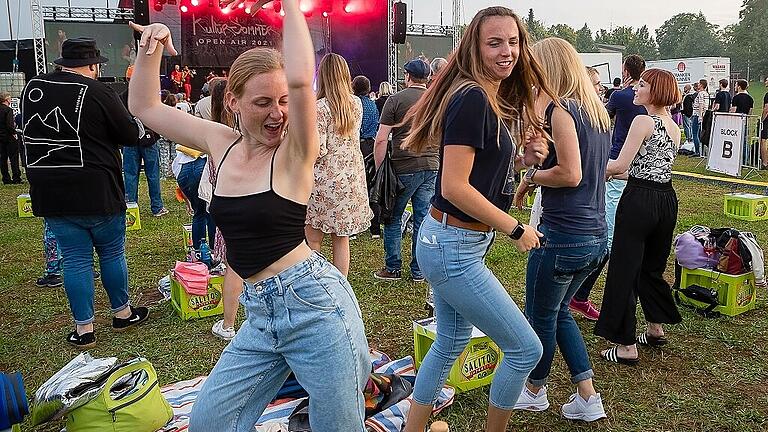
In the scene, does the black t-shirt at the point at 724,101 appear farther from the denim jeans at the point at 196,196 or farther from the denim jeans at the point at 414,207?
the denim jeans at the point at 196,196

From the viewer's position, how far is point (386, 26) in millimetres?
20312

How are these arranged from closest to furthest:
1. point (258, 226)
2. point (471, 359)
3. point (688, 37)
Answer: point (258, 226) → point (471, 359) → point (688, 37)

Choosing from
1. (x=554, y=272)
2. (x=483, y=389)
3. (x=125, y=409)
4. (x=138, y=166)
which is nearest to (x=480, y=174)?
(x=554, y=272)

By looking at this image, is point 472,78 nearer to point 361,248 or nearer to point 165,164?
point 361,248

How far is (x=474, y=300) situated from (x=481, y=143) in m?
0.57

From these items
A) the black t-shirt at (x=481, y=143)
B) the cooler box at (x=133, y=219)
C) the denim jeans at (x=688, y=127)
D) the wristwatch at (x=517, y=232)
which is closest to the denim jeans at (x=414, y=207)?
the black t-shirt at (x=481, y=143)

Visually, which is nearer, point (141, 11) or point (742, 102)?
point (742, 102)

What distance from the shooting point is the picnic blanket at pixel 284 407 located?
3102 millimetres

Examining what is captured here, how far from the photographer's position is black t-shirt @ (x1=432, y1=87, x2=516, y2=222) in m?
2.26

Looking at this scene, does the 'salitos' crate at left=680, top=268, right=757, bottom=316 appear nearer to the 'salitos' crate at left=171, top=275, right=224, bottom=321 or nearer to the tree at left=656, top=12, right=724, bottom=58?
the 'salitos' crate at left=171, top=275, right=224, bottom=321

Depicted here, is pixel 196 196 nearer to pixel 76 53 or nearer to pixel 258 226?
pixel 76 53

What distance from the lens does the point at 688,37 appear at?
85.1m

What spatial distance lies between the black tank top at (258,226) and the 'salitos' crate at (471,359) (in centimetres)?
167

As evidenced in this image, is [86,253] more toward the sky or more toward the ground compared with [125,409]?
more toward the sky
